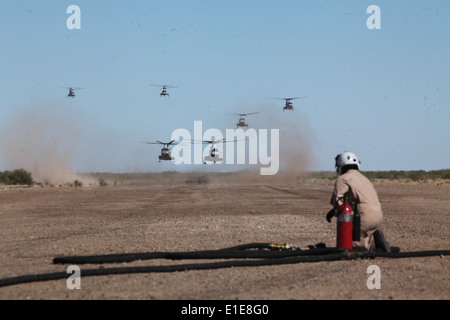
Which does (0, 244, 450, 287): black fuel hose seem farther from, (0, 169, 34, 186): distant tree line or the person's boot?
(0, 169, 34, 186): distant tree line

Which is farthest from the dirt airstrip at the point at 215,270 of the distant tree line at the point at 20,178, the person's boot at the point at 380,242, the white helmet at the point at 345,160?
the distant tree line at the point at 20,178

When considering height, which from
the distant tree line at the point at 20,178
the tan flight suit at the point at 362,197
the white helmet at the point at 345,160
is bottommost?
the distant tree line at the point at 20,178

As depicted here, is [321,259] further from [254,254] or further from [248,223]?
[248,223]

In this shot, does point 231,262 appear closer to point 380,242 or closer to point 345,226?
point 345,226

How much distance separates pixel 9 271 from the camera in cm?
1048

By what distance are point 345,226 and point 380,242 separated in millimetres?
863

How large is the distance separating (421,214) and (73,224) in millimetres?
12434

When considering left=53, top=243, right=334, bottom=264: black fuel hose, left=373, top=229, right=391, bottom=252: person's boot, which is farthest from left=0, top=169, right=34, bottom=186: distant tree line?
left=373, top=229, right=391, bottom=252: person's boot

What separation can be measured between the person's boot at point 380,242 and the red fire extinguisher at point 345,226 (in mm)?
567

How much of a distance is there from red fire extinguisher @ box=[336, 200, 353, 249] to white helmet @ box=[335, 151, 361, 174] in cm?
77

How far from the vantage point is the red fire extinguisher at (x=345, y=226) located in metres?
11.1

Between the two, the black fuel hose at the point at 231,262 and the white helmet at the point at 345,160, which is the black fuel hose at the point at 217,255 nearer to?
the black fuel hose at the point at 231,262

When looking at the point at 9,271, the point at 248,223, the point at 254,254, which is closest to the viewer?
the point at 9,271
